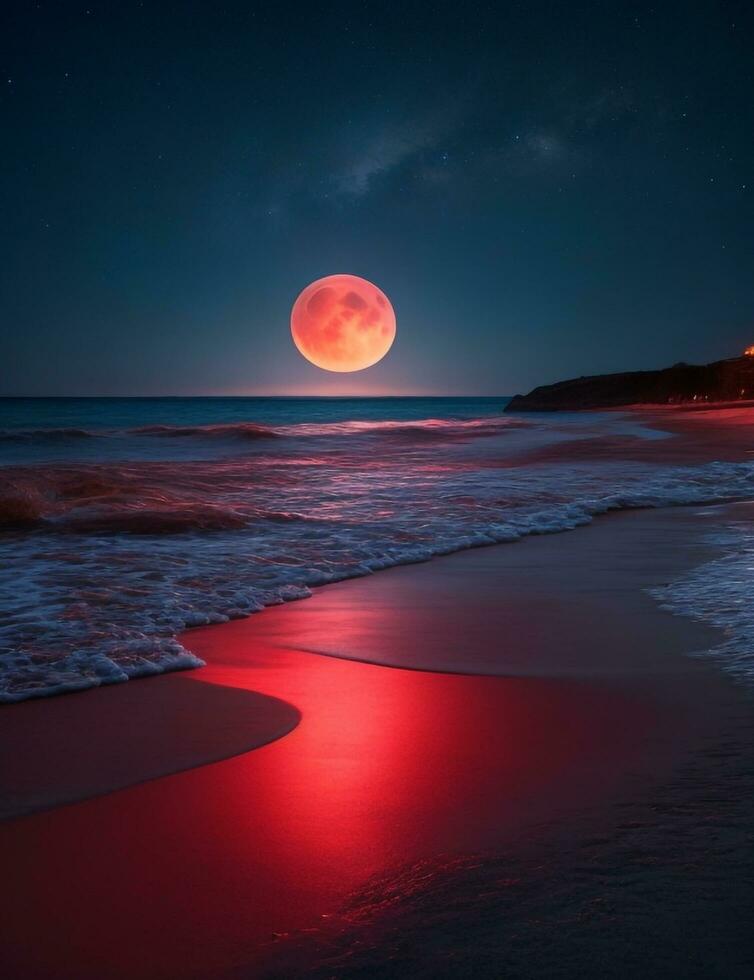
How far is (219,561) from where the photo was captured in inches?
254

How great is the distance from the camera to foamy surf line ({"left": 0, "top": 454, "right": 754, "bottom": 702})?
4008mm

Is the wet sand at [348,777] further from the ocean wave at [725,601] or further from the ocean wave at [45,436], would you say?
the ocean wave at [45,436]

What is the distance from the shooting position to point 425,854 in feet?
6.55

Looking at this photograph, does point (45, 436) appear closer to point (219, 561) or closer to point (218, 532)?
point (218, 532)

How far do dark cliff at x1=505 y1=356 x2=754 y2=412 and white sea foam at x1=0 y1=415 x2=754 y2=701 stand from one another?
47.2 m

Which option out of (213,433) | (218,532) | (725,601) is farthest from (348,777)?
(213,433)

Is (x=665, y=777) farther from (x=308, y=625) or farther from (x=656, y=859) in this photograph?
(x=308, y=625)

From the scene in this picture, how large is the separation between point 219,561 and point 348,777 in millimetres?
4118

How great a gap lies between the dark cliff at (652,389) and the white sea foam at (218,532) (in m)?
47.2

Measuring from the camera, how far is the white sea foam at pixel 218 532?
14.1 ft

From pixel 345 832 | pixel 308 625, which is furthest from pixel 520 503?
pixel 345 832

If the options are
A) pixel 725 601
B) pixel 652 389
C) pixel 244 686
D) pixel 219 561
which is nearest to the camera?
pixel 244 686

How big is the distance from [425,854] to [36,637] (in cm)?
294

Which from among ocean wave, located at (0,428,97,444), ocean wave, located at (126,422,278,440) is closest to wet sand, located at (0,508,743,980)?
ocean wave, located at (126,422,278,440)
